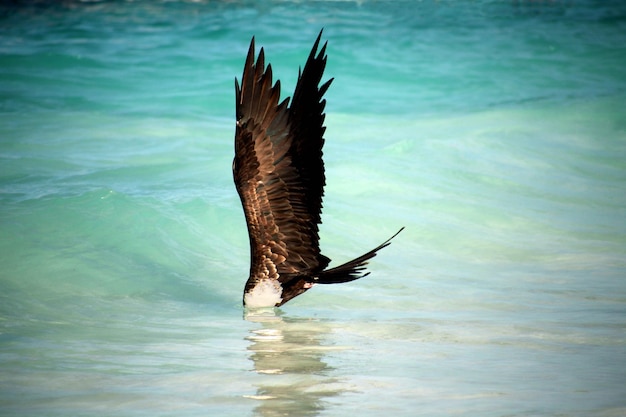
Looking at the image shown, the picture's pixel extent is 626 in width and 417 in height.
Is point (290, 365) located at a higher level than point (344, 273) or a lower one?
lower

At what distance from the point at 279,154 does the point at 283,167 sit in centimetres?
8

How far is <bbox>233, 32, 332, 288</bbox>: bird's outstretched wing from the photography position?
5027 mm

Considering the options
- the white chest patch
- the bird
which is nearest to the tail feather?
the bird

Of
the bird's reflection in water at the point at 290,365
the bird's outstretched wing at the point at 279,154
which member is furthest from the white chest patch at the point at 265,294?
the bird's outstretched wing at the point at 279,154

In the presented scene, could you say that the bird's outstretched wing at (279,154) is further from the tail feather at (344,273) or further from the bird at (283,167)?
the tail feather at (344,273)

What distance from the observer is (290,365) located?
4.72m

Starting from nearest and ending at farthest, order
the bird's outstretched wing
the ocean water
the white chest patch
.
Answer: the ocean water
the bird's outstretched wing
the white chest patch

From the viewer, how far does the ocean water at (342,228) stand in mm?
4422

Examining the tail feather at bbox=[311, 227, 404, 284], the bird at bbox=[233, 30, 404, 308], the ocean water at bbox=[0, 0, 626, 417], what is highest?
the bird at bbox=[233, 30, 404, 308]

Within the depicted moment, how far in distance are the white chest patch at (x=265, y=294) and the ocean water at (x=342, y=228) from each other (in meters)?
0.10

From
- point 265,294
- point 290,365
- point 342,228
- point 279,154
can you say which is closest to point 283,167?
point 279,154

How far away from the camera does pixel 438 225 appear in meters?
8.98

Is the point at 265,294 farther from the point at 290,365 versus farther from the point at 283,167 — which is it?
the point at 290,365

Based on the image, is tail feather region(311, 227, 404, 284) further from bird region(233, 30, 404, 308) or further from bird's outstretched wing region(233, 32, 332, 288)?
bird's outstretched wing region(233, 32, 332, 288)
